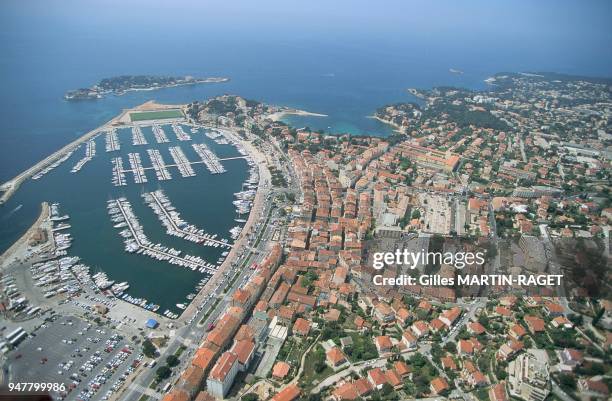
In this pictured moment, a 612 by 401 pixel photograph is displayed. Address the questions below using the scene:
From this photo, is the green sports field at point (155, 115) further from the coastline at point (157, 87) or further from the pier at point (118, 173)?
the pier at point (118, 173)

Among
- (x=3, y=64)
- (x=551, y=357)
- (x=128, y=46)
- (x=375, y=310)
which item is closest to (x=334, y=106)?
(x=375, y=310)

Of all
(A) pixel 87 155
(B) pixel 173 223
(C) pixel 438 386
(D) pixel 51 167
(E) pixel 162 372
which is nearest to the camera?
(C) pixel 438 386

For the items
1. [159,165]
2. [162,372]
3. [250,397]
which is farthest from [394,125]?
[162,372]

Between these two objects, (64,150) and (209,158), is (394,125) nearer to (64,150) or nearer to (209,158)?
(209,158)

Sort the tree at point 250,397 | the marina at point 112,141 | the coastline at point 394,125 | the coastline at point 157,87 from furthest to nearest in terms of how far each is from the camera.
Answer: the coastline at point 157,87, the coastline at point 394,125, the marina at point 112,141, the tree at point 250,397

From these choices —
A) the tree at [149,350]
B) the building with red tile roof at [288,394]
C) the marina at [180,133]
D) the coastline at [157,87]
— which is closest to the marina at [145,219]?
the marina at [180,133]

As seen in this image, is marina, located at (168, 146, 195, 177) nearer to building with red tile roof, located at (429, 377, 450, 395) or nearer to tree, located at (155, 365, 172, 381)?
tree, located at (155, 365, 172, 381)
